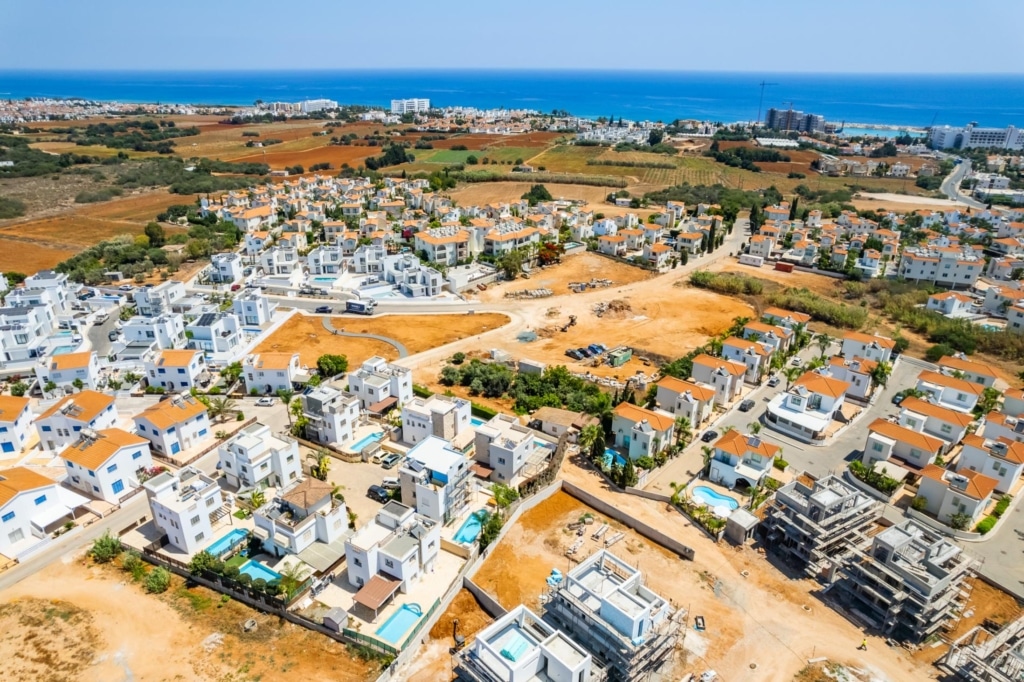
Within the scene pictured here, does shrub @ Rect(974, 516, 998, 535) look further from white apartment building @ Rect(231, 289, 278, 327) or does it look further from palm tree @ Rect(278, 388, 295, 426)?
white apartment building @ Rect(231, 289, 278, 327)

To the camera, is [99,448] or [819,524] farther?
[99,448]

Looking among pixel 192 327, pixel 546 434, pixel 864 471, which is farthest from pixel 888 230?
pixel 192 327

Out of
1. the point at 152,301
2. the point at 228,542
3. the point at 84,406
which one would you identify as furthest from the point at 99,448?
the point at 152,301

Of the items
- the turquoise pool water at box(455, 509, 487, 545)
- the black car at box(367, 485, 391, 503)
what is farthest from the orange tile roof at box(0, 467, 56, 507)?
the turquoise pool water at box(455, 509, 487, 545)

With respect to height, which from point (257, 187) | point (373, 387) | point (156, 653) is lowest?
point (156, 653)

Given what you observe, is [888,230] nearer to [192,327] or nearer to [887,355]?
[887,355]

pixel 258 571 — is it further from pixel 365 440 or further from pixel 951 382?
pixel 951 382

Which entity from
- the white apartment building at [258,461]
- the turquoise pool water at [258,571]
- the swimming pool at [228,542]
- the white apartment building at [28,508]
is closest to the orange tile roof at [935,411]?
the white apartment building at [258,461]
